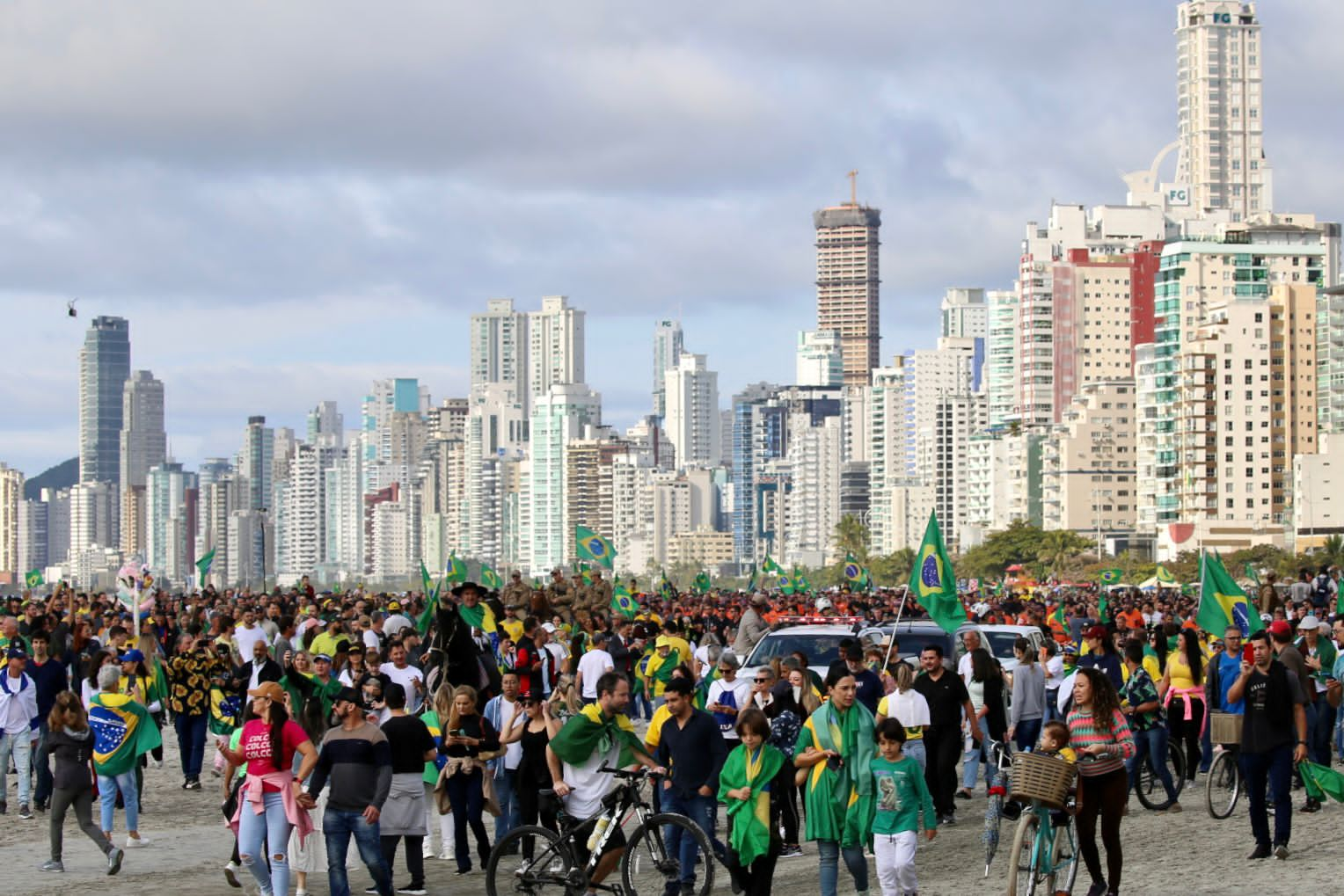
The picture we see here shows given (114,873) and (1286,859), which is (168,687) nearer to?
(114,873)

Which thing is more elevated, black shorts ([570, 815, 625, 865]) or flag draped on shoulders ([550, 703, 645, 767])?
flag draped on shoulders ([550, 703, 645, 767])

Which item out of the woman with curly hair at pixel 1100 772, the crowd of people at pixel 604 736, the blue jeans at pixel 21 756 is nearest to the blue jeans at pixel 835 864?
the crowd of people at pixel 604 736

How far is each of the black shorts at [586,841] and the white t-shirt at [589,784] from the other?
0.39ft

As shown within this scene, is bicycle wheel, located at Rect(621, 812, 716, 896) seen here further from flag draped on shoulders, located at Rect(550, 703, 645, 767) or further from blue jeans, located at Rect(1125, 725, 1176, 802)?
blue jeans, located at Rect(1125, 725, 1176, 802)

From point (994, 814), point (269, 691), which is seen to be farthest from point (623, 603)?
point (269, 691)

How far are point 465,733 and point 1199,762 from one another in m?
8.18

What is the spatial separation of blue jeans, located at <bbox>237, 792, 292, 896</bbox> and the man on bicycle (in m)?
1.57

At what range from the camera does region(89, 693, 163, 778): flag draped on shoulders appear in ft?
49.1

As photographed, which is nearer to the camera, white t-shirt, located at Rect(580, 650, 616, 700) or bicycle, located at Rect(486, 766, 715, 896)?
bicycle, located at Rect(486, 766, 715, 896)

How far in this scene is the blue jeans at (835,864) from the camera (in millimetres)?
12000

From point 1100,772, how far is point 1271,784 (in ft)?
6.29

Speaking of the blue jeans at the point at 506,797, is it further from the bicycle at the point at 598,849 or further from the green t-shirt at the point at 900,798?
the green t-shirt at the point at 900,798

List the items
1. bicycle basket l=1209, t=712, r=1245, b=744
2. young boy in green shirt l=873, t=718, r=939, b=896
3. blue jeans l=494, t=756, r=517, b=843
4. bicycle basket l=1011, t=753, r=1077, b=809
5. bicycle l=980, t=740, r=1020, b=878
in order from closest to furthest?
bicycle basket l=1011, t=753, r=1077, b=809
young boy in green shirt l=873, t=718, r=939, b=896
bicycle l=980, t=740, r=1020, b=878
blue jeans l=494, t=756, r=517, b=843
bicycle basket l=1209, t=712, r=1245, b=744

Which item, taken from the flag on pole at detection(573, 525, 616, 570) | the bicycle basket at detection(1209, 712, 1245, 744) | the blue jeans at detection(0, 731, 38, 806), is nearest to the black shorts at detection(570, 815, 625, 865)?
the bicycle basket at detection(1209, 712, 1245, 744)
